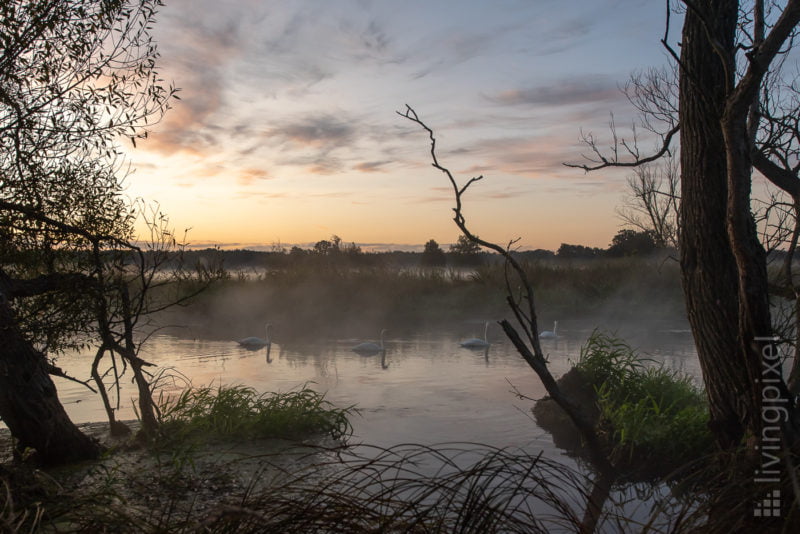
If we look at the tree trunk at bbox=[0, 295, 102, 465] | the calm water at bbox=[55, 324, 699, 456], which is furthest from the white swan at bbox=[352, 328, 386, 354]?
the tree trunk at bbox=[0, 295, 102, 465]

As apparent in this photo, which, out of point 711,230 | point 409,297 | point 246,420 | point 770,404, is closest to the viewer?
point 770,404

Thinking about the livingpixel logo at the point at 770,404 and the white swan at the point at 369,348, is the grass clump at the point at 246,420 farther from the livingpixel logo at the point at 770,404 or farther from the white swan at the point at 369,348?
the white swan at the point at 369,348

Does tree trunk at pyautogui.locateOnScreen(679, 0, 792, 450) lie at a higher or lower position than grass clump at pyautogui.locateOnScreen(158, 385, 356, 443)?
higher

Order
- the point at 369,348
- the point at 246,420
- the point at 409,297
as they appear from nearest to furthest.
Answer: the point at 246,420, the point at 369,348, the point at 409,297

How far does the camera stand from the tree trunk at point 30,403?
618 centimetres

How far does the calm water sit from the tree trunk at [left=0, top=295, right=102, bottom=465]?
3123mm

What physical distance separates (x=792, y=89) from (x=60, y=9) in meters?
8.25

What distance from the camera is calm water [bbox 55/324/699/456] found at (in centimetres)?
886

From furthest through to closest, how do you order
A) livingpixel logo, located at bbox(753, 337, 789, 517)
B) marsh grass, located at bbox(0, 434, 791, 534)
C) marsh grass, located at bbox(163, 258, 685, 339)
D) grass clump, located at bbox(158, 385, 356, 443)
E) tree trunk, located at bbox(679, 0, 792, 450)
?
marsh grass, located at bbox(163, 258, 685, 339) → grass clump, located at bbox(158, 385, 356, 443) → tree trunk, located at bbox(679, 0, 792, 450) → livingpixel logo, located at bbox(753, 337, 789, 517) → marsh grass, located at bbox(0, 434, 791, 534)

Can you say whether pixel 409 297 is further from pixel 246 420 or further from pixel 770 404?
pixel 770 404

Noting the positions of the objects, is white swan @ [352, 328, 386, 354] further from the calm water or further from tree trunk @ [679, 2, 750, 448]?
tree trunk @ [679, 2, 750, 448]

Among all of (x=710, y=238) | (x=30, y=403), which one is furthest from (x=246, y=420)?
(x=710, y=238)

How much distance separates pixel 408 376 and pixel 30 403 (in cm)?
766

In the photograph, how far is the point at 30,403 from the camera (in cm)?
636
